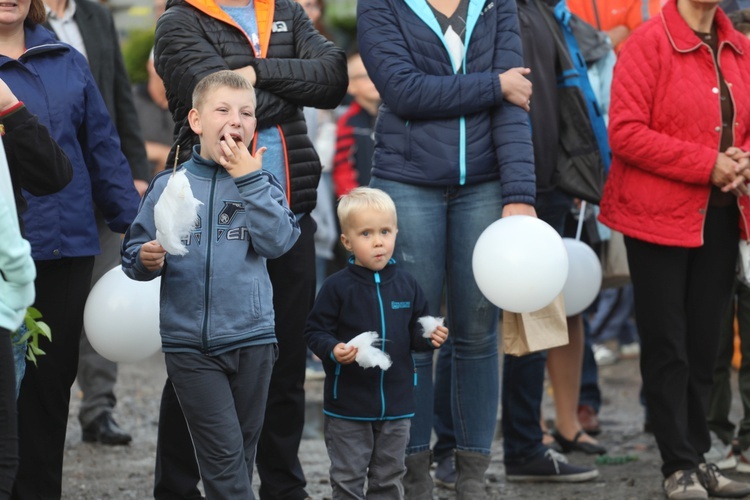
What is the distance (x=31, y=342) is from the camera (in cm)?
455

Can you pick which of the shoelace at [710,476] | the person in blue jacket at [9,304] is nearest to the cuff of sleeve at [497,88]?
the shoelace at [710,476]

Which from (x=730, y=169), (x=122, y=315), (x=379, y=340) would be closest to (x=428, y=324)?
(x=379, y=340)

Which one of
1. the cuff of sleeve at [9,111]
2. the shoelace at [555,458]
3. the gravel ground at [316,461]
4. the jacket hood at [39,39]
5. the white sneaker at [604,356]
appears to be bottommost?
the gravel ground at [316,461]

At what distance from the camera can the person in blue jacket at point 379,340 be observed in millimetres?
A: 4961

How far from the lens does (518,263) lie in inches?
200

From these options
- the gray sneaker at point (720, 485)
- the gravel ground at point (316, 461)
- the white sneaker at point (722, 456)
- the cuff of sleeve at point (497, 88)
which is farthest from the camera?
the white sneaker at point (722, 456)

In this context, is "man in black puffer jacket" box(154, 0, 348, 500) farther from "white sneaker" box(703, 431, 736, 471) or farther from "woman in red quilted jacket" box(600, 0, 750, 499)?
"white sneaker" box(703, 431, 736, 471)

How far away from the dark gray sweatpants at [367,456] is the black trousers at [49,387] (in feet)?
3.52

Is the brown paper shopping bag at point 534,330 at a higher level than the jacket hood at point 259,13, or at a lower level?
lower

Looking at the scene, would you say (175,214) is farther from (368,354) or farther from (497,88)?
(497,88)

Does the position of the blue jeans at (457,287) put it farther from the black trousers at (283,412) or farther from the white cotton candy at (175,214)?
the white cotton candy at (175,214)

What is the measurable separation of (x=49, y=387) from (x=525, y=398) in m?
2.39

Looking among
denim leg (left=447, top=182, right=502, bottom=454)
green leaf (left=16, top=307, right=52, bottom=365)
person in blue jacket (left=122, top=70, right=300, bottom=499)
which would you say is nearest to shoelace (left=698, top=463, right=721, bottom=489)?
denim leg (left=447, top=182, right=502, bottom=454)

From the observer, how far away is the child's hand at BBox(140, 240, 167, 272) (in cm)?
427
